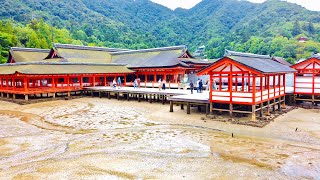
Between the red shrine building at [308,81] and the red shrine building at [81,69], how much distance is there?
11529 mm

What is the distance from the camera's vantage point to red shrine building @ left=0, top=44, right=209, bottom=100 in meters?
27.4

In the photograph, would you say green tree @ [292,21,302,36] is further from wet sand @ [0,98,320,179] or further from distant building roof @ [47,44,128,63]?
wet sand @ [0,98,320,179]

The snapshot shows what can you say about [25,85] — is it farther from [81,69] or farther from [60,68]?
[81,69]

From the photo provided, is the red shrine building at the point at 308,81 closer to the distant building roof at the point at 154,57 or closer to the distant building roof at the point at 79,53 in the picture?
the distant building roof at the point at 154,57

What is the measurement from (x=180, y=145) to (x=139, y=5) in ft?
401

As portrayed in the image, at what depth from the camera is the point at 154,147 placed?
482 inches

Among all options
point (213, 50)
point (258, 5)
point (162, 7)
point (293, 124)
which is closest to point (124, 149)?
point (293, 124)

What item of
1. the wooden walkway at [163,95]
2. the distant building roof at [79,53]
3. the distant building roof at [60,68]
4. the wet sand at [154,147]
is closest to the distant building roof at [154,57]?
the distant building roof at [79,53]

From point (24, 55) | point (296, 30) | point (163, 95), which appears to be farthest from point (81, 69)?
point (296, 30)

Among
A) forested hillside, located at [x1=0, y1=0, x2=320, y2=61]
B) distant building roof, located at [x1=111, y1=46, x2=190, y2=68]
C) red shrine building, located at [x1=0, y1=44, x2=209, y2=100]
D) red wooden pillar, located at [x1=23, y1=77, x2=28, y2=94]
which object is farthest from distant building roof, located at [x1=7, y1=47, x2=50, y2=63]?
forested hillside, located at [x1=0, y1=0, x2=320, y2=61]

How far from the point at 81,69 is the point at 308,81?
21.6 m

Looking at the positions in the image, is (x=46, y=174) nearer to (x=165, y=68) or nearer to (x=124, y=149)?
(x=124, y=149)

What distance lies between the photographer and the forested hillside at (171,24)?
7069cm

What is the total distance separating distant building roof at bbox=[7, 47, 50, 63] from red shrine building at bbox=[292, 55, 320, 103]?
30.9 m
